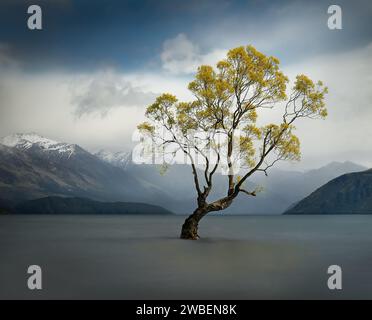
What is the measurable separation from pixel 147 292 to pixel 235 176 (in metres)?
12.4

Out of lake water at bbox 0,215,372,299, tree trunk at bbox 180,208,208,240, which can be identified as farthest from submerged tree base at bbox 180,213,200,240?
lake water at bbox 0,215,372,299

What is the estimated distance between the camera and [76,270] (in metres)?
15.2

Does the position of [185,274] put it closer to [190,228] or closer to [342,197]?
[190,228]

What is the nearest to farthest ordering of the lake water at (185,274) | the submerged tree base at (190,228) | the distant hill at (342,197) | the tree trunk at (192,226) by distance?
the lake water at (185,274), the tree trunk at (192,226), the submerged tree base at (190,228), the distant hill at (342,197)

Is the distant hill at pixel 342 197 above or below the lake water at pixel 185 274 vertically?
below

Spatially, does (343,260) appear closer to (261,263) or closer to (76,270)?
(261,263)

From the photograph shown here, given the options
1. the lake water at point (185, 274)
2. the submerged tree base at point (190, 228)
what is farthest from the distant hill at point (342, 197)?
the lake water at point (185, 274)

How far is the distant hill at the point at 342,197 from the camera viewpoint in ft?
559

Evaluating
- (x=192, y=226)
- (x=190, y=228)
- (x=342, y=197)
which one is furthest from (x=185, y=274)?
(x=342, y=197)

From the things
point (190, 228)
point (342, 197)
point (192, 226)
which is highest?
point (192, 226)

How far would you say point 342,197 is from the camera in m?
180

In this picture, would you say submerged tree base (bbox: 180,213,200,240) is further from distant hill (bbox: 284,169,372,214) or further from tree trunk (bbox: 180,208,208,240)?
distant hill (bbox: 284,169,372,214)

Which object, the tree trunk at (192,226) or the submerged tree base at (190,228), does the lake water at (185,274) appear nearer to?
the tree trunk at (192,226)

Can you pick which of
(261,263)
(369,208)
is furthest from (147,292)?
(369,208)
